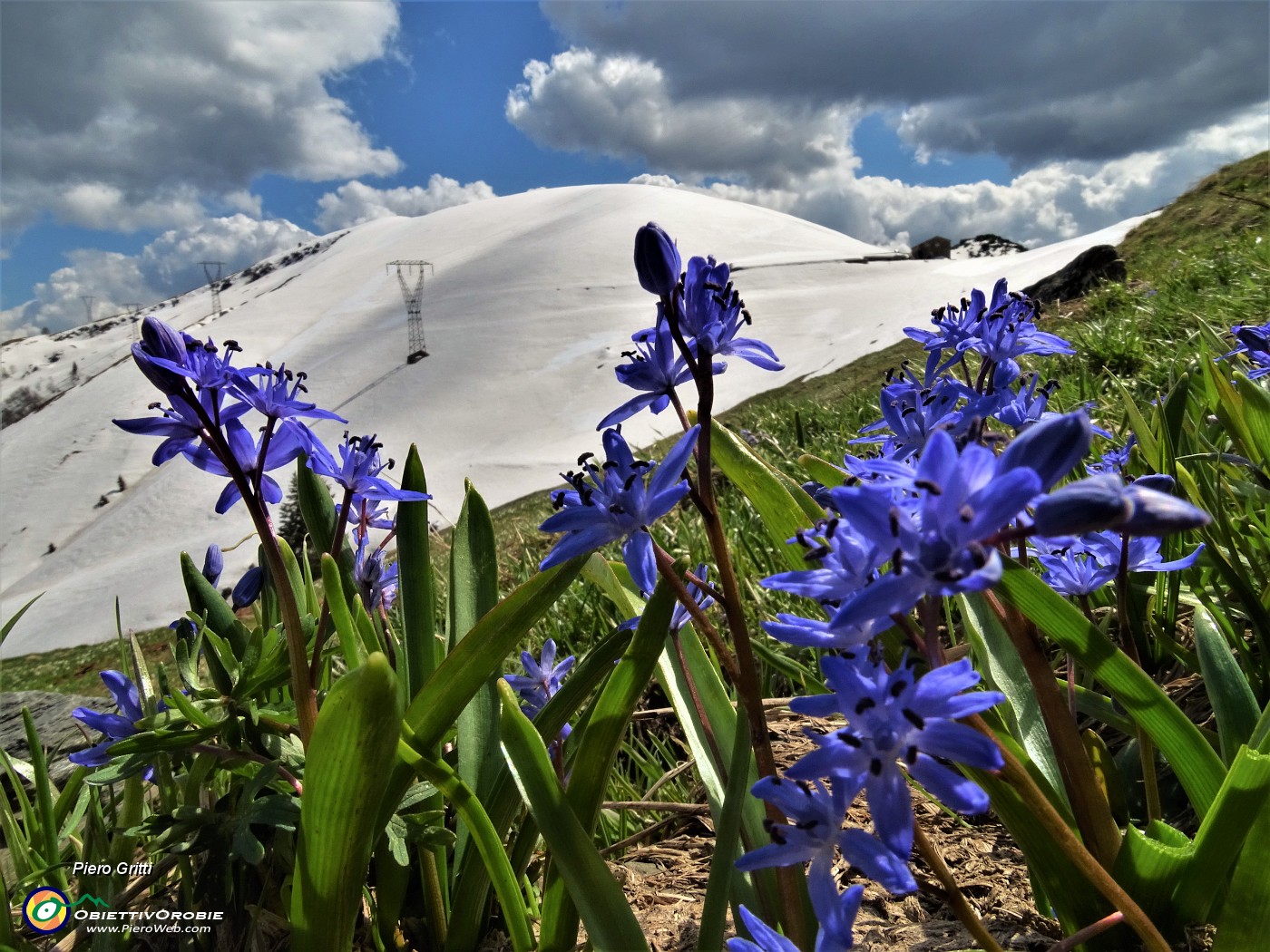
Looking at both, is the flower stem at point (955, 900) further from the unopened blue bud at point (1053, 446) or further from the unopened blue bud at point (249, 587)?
the unopened blue bud at point (249, 587)

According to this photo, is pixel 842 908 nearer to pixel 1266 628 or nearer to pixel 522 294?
pixel 1266 628

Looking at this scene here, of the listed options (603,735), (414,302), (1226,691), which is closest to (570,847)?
(603,735)

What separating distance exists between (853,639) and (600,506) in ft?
1.10

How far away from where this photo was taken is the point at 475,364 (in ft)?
121

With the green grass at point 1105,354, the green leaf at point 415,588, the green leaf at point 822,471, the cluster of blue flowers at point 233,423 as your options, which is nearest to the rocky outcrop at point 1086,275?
the green grass at point 1105,354

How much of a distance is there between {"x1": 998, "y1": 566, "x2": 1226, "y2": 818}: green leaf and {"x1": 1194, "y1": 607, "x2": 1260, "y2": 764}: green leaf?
14 cm

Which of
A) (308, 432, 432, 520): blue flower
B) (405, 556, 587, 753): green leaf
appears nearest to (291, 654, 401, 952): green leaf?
(405, 556, 587, 753): green leaf

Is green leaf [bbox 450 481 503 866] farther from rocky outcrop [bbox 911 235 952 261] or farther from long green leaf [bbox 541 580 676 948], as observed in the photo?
rocky outcrop [bbox 911 235 952 261]

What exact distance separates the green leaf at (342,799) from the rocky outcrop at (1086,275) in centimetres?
1032

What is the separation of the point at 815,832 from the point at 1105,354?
5.38 m

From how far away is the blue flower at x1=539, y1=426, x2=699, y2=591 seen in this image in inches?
33.9

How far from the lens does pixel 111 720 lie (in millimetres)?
1360

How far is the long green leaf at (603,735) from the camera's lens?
1020 millimetres

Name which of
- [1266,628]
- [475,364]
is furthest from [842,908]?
[475,364]
